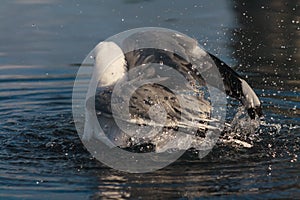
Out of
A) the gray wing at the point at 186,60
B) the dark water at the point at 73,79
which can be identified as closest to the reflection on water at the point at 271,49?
the dark water at the point at 73,79

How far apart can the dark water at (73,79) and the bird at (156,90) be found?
26 cm

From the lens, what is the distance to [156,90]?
20.6 feet

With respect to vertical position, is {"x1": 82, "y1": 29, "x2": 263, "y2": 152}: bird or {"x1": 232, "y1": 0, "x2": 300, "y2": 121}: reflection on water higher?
{"x1": 82, "y1": 29, "x2": 263, "y2": 152}: bird

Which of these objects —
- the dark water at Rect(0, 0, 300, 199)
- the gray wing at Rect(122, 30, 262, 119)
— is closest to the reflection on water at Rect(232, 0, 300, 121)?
the dark water at Rect(0, 0, 300, 199)

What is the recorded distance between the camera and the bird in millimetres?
6215

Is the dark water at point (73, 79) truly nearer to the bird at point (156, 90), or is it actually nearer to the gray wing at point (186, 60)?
the bird at point (156, 90)

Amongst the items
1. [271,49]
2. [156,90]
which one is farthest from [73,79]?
[156,90]

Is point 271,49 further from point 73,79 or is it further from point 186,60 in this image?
point 186,60

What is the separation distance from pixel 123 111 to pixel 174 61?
1.68 feet

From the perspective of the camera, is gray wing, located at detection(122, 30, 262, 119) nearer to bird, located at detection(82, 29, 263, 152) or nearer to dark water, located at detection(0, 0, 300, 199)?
bird, located at detection(82, 29, 263, 152)

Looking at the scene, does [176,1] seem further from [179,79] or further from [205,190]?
[205,190]

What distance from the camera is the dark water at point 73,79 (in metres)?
5.73

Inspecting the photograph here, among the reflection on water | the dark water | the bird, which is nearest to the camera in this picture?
the dark water

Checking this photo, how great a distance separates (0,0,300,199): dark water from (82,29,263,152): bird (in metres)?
0.26
